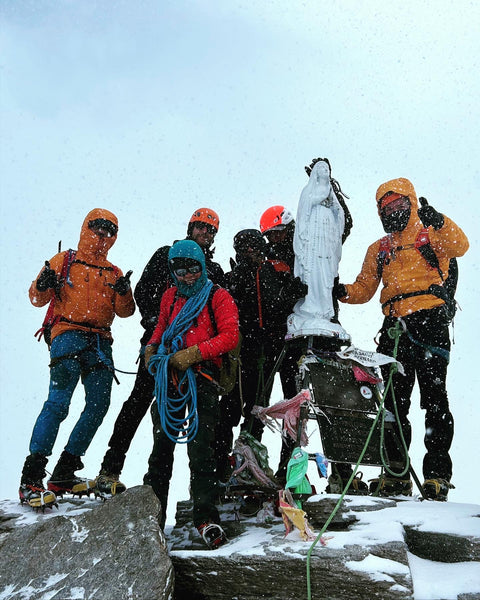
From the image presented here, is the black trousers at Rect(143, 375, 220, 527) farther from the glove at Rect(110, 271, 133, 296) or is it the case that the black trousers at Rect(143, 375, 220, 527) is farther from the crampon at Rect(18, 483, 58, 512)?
the glove at Rect(110, 271, 133, 296)

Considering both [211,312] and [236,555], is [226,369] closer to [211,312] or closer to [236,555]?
[211,312]

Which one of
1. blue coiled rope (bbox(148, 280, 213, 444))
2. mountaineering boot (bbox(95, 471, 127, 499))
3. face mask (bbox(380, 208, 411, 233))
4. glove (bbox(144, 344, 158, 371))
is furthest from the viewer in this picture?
face mask (bbox(380, 208, 411, 233))

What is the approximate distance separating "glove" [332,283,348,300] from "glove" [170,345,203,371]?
1.72 meters

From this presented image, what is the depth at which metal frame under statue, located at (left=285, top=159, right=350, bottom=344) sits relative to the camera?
5.09 metres

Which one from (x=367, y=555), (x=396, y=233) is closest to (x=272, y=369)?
(x=396, y=233)

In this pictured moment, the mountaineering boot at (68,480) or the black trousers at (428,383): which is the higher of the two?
the black trousers at (428,383)

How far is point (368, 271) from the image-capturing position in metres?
5.77

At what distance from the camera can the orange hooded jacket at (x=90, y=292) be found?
543 centimetres

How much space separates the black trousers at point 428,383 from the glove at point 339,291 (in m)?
0.51

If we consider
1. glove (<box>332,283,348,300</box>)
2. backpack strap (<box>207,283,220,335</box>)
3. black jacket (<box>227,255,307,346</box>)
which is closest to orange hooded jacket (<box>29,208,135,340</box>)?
black jacket (<box>227,255,307,346</box>)

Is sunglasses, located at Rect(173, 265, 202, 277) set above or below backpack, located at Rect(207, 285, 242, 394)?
above

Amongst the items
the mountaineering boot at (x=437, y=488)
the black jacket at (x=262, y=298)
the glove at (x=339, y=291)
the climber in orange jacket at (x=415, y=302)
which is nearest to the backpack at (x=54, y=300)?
the black jacket at (x=262, y=298)

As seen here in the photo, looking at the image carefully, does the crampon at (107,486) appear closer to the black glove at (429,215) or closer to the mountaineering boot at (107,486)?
the mountaineering boot at (107,486)

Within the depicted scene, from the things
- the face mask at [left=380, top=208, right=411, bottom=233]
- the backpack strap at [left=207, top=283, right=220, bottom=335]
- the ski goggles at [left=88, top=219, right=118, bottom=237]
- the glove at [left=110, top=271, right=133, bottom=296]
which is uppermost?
the ski goggles at [left=88, top=219, right=118, bottom=237]
